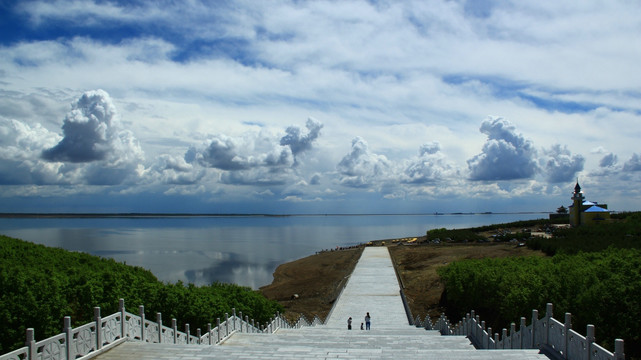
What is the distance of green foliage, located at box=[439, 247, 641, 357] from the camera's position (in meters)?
14.0

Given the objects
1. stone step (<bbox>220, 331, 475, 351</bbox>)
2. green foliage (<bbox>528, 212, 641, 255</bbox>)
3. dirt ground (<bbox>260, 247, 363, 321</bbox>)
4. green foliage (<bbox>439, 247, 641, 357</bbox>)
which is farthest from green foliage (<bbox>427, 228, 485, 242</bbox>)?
stone step (<bbox>220, 331, 475, 351</bbox>)

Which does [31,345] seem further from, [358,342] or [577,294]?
[577,294]

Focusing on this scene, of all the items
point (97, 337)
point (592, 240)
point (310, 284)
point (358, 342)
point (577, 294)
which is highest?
point (97, 337)

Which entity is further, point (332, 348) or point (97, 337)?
point (332, 348)

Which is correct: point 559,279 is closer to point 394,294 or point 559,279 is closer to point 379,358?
point 379,358

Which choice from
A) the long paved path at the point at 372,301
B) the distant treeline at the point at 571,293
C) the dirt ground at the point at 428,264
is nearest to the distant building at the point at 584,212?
the dirt ground at the point at 428,264

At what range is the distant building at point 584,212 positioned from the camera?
80500mm


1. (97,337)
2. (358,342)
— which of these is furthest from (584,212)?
(97,337)

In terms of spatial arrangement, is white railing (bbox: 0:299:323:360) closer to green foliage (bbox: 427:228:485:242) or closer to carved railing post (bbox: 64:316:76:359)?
→ carved railing post (bbox: 64:316:76:359)

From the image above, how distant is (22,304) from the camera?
13375 millimetres

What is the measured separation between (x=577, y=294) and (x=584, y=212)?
7515cm

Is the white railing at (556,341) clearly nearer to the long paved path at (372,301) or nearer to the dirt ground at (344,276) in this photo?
the long paved path at (372,301)

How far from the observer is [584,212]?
81875 millimetres

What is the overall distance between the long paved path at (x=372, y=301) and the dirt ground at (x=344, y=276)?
1.19m
